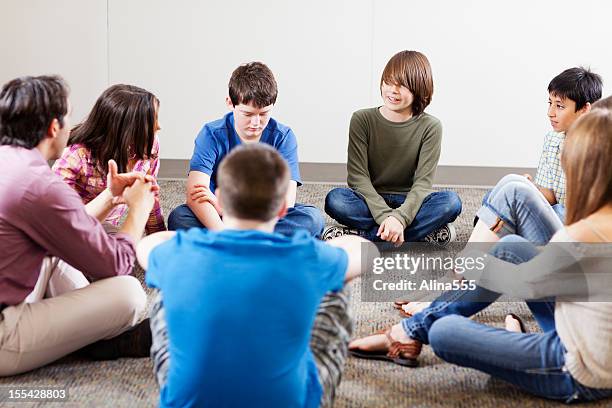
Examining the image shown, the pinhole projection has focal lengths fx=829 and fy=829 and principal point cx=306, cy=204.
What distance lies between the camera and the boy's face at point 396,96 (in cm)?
250

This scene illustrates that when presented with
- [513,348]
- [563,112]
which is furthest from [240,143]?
[513,348]

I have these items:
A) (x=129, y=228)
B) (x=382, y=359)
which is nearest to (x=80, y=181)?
(x=129, y=228)

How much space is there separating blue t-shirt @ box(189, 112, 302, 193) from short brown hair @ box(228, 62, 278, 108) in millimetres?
104

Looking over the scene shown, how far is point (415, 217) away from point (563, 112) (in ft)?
1.72

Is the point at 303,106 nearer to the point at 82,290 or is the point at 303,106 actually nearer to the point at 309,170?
the point at 309,170

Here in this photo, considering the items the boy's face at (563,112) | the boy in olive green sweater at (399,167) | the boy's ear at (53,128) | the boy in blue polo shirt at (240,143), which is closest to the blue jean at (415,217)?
the boy in olive green sweater at (399,167)

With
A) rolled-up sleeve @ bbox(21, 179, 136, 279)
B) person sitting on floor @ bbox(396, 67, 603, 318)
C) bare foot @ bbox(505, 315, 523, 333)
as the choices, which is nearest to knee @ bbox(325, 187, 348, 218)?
person sitting on floor @ bbox(396, 67, 603, 318)

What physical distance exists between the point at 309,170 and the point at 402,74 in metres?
1.13

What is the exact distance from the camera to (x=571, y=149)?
1472mm

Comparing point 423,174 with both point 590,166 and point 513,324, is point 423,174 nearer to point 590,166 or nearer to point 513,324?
point 513,324

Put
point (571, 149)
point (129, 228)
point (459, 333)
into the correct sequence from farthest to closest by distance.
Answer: point (129, 228) → point (459, 333) → point (571, 149)

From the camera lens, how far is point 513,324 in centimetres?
191

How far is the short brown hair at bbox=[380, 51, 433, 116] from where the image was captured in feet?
8.10

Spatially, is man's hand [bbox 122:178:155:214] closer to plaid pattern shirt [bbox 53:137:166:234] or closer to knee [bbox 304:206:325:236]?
plaid pattern shirt [bbox 53:137:166:234]
